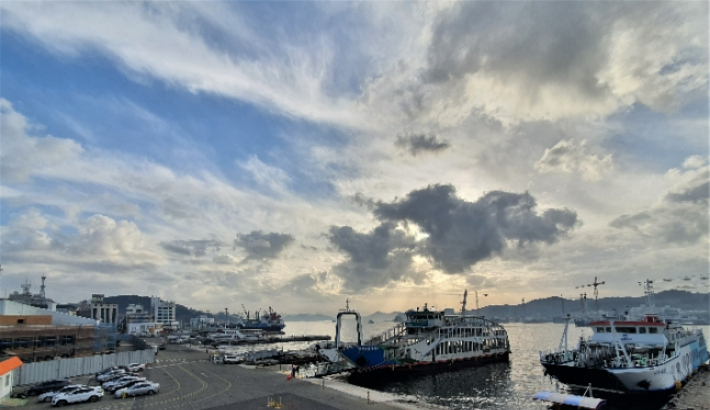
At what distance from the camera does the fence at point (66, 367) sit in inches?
1826

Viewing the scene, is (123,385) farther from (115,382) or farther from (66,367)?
(66,367)

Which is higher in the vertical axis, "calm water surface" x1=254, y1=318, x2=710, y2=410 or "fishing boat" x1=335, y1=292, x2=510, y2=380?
"fishing boat" x1=335, y1=292, x2=510, y2=380

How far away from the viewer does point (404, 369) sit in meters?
63.6

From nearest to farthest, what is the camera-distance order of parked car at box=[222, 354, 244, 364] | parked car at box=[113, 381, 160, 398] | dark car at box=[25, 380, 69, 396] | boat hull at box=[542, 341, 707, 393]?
1. parked car at box=[113, 381, 160, 398]
2. dark car at box=[25, 380, 69, 396]
3. boat hull at box=[542, 341, 707, 393]
4. parked car at box=[222, 354, 244, 364]

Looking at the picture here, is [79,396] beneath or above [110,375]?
above

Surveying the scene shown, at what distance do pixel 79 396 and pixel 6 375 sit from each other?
8.61 meters

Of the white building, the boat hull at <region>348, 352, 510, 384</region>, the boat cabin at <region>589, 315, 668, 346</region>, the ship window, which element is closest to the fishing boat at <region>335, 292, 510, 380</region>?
the boat hull at <region>348, 352, 510, 384</region>

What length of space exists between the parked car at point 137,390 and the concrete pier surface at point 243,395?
0.66 m

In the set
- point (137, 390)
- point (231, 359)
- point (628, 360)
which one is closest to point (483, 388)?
point (628, 360)

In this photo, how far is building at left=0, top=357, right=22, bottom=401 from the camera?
37.7 metres

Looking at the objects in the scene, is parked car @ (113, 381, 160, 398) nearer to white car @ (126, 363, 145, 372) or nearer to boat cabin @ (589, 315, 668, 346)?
white car @ (126, 363, 145, 372)

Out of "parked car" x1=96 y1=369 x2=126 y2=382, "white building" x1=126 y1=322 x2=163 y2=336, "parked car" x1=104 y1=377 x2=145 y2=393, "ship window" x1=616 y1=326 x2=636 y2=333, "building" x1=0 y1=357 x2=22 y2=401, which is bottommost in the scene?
"white building" x1=126 y1=322 x2=163 y2=336

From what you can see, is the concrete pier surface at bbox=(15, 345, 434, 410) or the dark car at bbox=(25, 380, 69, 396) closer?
the concrete pier surface at bbox=(15, 345, 434, 410)

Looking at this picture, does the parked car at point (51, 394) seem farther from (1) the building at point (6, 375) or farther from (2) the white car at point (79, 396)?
(1) the building at point (6, 375)
